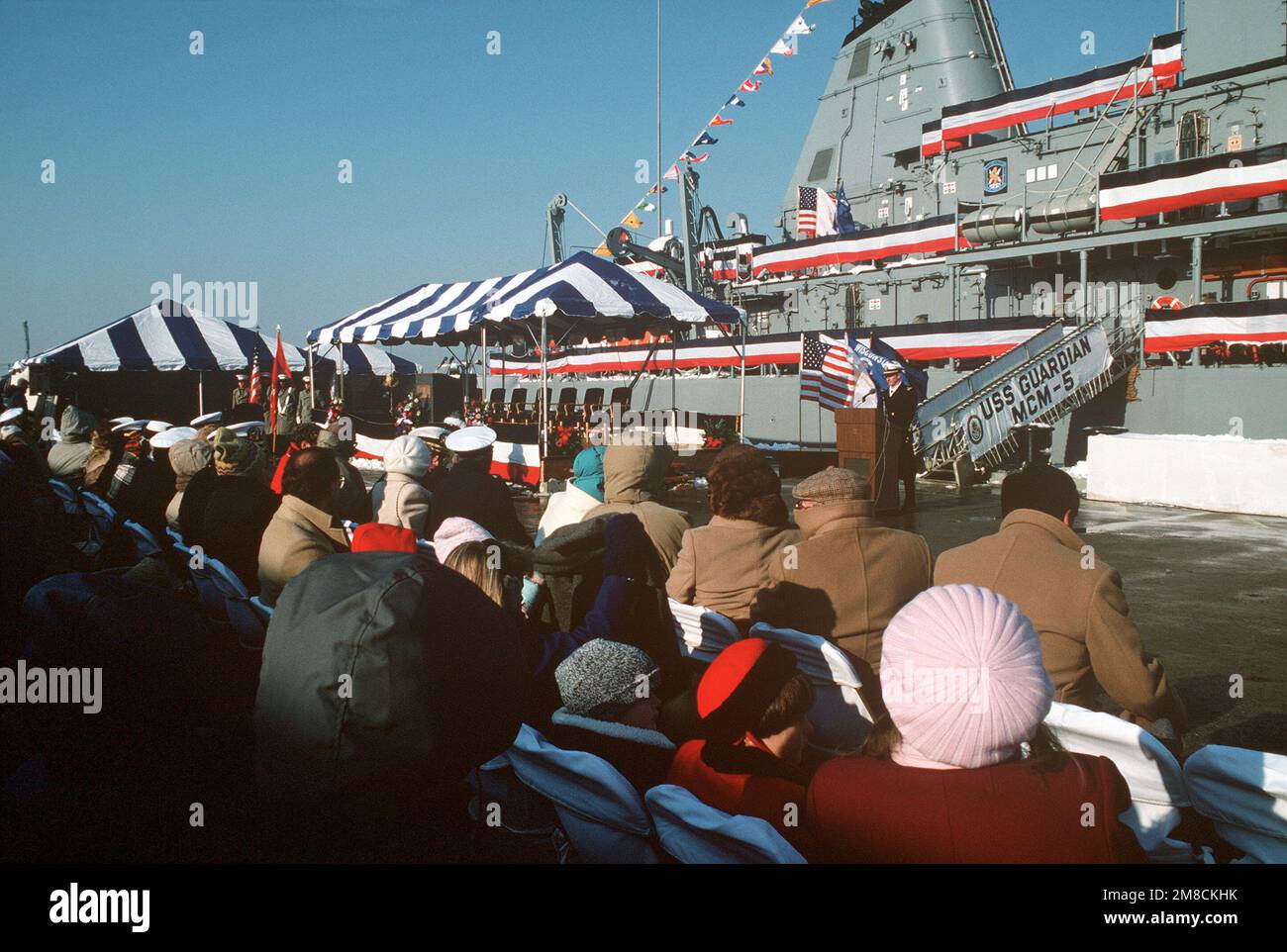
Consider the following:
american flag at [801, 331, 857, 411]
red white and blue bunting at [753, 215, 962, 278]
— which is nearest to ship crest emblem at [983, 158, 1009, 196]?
red white and blue bunting at [753, 215, 962, 278]

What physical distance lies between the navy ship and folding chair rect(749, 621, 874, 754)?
13.7 m

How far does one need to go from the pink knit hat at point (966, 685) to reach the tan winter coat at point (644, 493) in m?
2.61

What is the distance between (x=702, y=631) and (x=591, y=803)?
5.09ft

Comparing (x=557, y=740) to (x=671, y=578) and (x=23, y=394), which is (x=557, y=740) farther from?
(x=23, y=394)

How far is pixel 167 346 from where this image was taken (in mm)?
20828

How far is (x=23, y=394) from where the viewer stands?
20.7m

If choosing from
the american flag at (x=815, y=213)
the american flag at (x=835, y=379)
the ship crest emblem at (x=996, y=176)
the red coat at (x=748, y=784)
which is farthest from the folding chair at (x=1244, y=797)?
the american flag at (x=815, y=213)

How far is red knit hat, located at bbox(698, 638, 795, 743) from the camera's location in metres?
2.34

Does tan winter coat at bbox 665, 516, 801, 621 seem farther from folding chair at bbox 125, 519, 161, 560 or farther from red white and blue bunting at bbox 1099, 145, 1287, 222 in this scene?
red white and blue bunting at bbox 1099, 145, 1287, 222

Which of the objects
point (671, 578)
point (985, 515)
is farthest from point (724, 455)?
point (985, 515)

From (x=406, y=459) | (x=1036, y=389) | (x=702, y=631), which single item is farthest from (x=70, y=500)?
(x=1036, y=389)

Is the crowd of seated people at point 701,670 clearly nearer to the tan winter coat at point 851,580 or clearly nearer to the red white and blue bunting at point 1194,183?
the tan winter coat at point 851,580

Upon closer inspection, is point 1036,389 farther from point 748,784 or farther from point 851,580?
point 748,784
